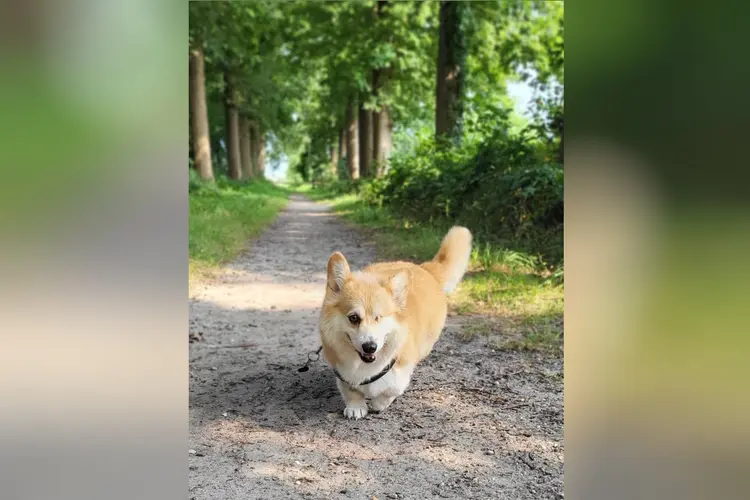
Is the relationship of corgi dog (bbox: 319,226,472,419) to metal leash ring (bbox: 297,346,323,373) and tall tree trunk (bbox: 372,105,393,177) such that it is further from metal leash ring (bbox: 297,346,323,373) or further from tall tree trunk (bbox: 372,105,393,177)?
tall tree trunk (bbox: 372,105,393,177)

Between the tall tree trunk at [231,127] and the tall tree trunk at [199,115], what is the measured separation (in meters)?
5.75

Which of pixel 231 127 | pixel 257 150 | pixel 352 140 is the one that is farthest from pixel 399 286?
pixel 257 150

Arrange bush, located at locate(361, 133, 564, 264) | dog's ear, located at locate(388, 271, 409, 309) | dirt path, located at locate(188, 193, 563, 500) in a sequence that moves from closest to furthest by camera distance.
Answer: dirt path, located at locate(188, 193, 563, 500) < dog's ear, located at locate(388, 271, 409, 309) < bush, located at locate(361, 133, 564, 264)

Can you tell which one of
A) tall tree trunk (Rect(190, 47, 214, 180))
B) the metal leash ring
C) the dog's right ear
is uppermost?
tall tree trunk (Rect(190, 47, 214, 180))

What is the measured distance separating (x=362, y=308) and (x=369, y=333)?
139 millimetres

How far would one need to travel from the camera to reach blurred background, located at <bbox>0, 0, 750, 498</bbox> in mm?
1052

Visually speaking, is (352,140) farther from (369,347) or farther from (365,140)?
(369,347)

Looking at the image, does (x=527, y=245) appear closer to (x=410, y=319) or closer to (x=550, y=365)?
(x=550, y=365)

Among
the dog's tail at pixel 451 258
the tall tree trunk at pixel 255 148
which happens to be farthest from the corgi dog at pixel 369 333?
the tall tree trunk at pixel 255 148

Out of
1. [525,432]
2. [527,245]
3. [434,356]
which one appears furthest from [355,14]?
[525,432]

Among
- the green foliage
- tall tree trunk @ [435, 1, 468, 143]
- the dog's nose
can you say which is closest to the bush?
tall tree trunk @ [435, 1, 468, 143]

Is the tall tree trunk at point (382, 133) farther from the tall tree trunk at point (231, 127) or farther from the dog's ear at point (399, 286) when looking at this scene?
the dog's ear at point (399, 286)

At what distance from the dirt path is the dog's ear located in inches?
26.7
